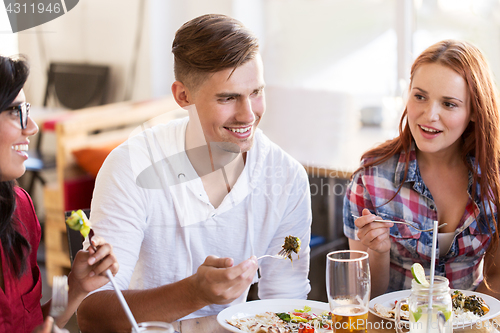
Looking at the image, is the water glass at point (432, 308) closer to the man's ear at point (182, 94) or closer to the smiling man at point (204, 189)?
the smiling man at point (204, 189)

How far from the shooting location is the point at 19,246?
1.16 meters

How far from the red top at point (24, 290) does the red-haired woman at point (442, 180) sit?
88 centimetres

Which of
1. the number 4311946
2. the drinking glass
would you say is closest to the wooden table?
the drinking glass

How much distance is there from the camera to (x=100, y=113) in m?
3.21

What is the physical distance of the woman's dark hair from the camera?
3.31 feet

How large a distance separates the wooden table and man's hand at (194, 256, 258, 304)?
57 mm

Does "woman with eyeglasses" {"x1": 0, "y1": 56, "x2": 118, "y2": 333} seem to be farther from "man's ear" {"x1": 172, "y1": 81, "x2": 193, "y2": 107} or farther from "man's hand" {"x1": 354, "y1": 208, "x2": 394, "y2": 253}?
"man's hand" {"x1": 354, "y1": 208, "x2": 394, "y2": 253}

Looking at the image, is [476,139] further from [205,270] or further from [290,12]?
[290,12]

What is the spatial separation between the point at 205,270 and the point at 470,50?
1.07 m

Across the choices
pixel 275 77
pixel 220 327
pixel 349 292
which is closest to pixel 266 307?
pixel 220 327

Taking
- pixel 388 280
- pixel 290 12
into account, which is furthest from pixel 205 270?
pixel 290 12

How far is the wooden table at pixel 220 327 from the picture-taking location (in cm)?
101

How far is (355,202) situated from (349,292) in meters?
0.68

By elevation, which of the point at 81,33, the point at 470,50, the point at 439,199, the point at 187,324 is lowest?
the point at 187,324
